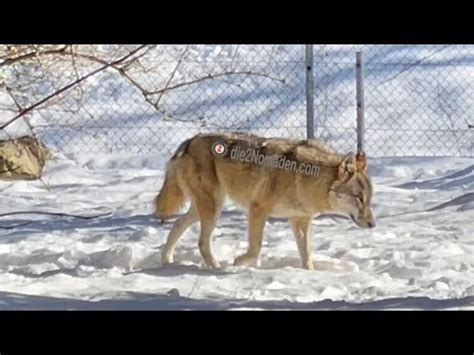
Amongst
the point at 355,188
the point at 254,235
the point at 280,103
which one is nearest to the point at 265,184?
the point at 254,235

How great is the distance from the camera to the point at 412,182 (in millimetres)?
9562

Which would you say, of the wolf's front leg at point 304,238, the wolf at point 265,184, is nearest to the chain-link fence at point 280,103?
the wolf's front leg at point 304,238

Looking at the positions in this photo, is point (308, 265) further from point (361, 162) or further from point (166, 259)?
point (166, 259)

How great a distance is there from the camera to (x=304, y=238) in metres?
6.30

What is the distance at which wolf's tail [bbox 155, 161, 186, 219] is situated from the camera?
6422 millimetres

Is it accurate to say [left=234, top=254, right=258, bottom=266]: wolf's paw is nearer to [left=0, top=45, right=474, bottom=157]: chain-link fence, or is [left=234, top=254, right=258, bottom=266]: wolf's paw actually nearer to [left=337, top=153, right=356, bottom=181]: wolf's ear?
[left=337, top=153, right=356, bottom=181]: wolf's ear

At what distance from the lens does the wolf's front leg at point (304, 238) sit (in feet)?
20.4

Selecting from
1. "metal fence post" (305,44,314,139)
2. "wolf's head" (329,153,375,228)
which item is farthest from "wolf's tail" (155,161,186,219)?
"metal fence post" (305,44,314,139)

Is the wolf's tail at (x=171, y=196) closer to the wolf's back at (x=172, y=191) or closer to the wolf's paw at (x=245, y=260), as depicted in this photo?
the wolf's back at (x=172, y=191)

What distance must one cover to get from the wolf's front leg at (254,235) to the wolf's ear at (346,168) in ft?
1.73

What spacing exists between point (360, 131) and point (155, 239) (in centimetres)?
291
